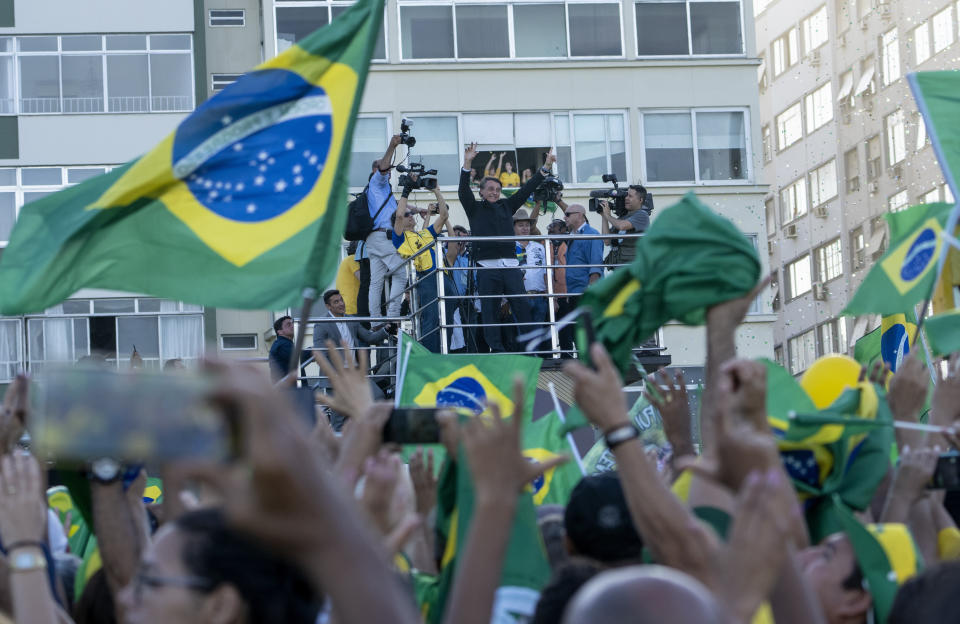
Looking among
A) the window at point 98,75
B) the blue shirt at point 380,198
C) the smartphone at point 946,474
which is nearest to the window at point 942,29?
the window at point 98,75

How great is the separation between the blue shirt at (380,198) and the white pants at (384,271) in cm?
13

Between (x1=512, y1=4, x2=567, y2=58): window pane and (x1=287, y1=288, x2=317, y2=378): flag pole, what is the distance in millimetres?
25096

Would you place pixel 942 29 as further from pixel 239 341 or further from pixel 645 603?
pixel 645 603

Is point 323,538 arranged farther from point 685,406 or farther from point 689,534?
point 685,406

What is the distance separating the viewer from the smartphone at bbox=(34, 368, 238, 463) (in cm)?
180

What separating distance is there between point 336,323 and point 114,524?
1013 cm

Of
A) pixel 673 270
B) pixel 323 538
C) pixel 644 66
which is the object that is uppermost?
pixel 644 66

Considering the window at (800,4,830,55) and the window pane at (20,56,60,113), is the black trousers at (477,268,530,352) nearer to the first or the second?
the window pane at (20,56,60,113)

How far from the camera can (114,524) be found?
4.38 metres

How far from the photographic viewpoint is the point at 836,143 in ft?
151

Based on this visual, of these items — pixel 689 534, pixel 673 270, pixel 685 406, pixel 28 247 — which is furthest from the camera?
pixel 28 247

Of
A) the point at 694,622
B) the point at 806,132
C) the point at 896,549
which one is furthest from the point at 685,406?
the point at 806,132

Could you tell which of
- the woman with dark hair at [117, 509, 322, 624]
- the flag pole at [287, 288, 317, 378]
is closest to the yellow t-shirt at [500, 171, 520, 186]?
the flag pole at [287, 288, 317, 378]

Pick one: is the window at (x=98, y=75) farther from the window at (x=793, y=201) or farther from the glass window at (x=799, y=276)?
the window at (x=793, y=201)
